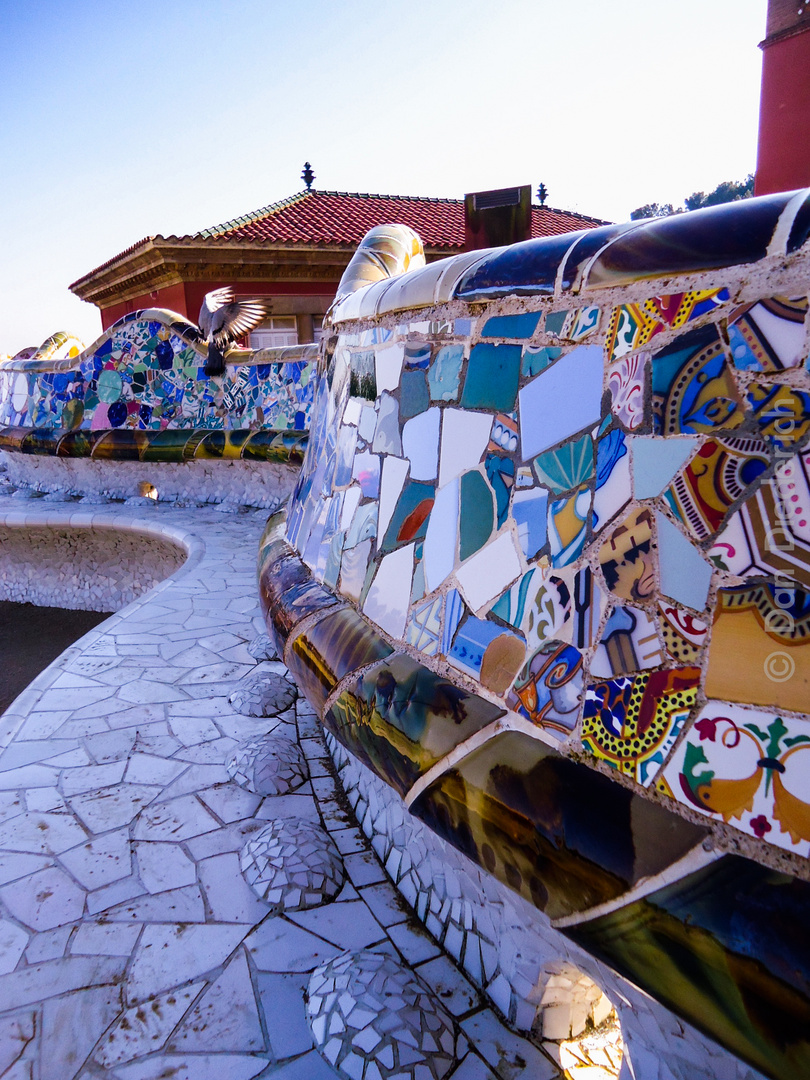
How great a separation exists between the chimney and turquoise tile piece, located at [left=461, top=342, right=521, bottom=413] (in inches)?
114

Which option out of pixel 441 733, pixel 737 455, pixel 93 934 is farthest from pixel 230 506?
pixel 737 455

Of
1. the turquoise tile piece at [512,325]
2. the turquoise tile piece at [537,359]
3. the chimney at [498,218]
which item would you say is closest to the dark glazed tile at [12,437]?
the chimney at [498,218]

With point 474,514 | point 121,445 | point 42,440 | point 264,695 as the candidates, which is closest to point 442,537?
point 474,514

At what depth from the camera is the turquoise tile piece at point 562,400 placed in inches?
50.9

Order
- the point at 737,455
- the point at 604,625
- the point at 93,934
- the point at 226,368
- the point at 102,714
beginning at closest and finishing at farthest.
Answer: the point at 737,455 → the point at 604,625 → the point at 93,934 → the point at 102,714 → the point at 226,368

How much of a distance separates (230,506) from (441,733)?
20.7ft

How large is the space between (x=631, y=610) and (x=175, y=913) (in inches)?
61.6

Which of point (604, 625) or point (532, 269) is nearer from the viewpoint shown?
point (604, 625)

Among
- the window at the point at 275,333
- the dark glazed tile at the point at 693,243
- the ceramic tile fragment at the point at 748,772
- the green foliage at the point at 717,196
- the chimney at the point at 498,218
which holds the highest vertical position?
the green foliage at the point at 717,196

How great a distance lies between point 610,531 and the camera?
4.04ft

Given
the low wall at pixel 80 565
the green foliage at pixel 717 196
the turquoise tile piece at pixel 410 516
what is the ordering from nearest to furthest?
the turquoise tile piece at pixel 410 516 < the low wall at pixel 80 565 < the green foliage at pixel 717 196

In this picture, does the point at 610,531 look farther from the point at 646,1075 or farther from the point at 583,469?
the point at 646,1075

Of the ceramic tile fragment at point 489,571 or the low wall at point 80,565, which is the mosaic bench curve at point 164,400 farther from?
the ceramic tile fragment at point 489,571

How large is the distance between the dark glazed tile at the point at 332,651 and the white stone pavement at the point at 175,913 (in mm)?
504
